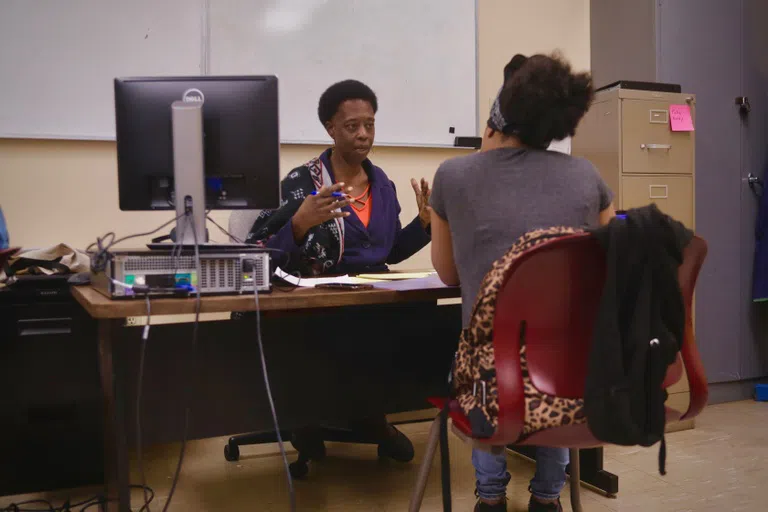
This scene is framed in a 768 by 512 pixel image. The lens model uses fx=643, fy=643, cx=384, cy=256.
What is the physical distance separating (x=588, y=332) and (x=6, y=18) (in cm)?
254

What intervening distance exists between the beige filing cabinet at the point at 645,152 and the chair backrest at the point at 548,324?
5.74ft

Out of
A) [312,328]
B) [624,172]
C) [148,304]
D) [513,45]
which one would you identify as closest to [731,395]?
[624,172]

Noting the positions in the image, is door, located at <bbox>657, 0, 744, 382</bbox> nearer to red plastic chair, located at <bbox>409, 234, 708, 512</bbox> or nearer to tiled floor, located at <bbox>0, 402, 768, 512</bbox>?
tiled floor, located at <bbox>0, 402, 768, 512</bbox>

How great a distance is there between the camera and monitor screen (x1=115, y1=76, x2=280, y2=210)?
1.54 metres

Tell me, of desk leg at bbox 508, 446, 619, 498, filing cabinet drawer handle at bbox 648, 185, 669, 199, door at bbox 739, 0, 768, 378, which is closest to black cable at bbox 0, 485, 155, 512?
desk leg at bbox 508, 446, 619, 498

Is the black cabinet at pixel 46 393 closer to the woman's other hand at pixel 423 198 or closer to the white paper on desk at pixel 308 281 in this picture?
the white paper on desk at pixel 308 281

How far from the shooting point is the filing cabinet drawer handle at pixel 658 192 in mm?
2831

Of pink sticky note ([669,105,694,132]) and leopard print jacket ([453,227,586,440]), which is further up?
pink sticky note ([669,105,694,132])

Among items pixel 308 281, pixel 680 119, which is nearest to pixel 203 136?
pixel 308 281

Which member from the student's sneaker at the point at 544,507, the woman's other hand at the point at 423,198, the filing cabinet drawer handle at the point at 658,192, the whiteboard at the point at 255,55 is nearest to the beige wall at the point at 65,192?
the whiteboard at the point at 255,55

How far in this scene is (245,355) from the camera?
1.73m

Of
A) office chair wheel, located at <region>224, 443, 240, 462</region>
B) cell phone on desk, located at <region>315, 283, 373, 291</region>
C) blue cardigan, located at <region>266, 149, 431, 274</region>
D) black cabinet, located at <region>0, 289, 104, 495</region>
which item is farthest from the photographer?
office chair wheel, located at <region>224, 443, 240, 462</region>

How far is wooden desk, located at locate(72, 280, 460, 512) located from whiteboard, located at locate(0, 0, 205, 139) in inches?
53.5

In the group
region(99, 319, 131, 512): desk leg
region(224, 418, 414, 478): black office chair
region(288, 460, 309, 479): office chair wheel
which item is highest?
region(99, 319, 131, 512): desk leg
